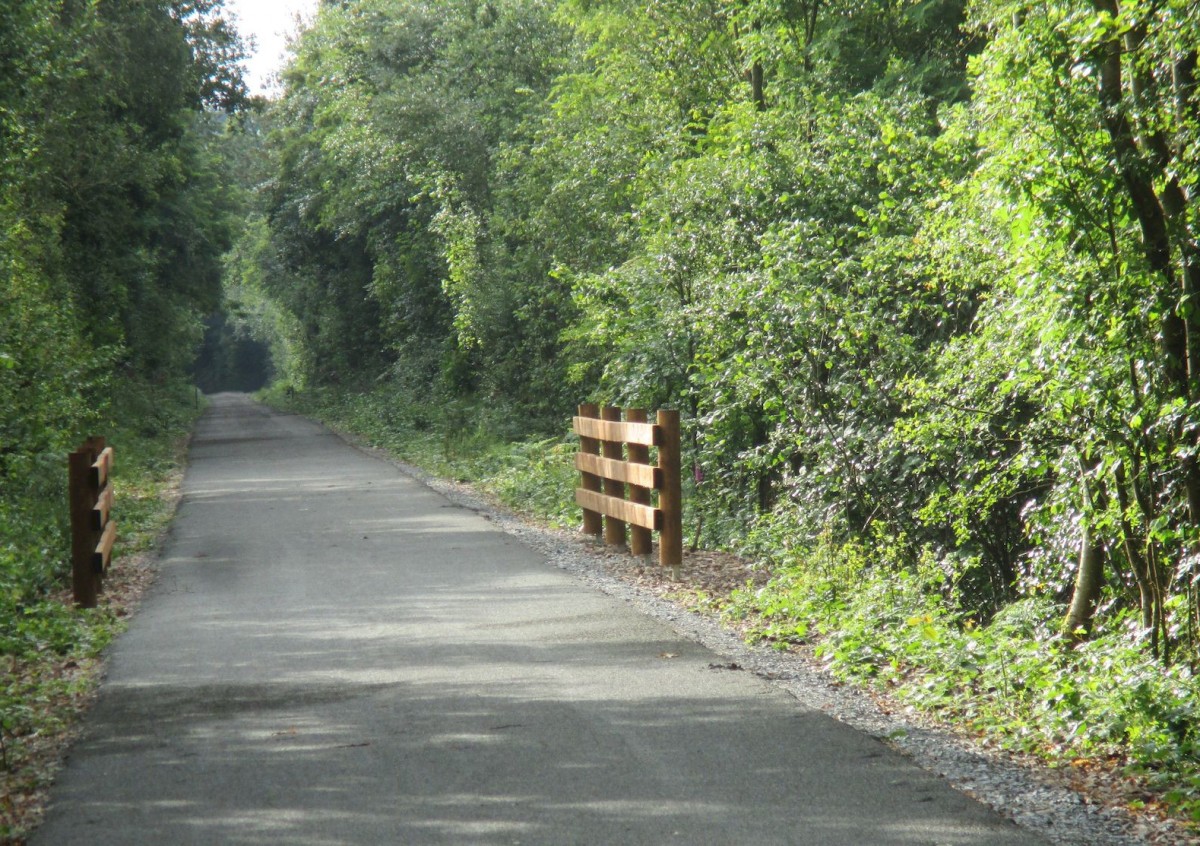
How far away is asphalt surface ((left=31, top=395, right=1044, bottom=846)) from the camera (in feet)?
14.5

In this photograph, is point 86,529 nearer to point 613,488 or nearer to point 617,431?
point 617,431

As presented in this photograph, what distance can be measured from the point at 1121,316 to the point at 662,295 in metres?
8.45

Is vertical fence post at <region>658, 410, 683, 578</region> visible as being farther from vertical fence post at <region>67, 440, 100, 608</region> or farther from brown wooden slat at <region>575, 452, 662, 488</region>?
vertical fence post at <region>67, 440, 100, 608</region>

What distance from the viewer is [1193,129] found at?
18.7ft

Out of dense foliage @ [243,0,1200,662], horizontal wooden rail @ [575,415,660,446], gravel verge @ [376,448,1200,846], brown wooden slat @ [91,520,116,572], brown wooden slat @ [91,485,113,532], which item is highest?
dense foliage @ [243,0,1200,662]

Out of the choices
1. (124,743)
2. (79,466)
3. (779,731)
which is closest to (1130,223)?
(779,731)

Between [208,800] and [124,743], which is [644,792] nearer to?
[208,800]

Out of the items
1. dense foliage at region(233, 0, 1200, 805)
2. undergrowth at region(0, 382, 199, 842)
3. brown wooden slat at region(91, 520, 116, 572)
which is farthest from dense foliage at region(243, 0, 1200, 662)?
brown wooden slat at region(91, 520, 116, 572)

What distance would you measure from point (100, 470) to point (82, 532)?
31.8 inches

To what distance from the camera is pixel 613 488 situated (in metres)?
11.9

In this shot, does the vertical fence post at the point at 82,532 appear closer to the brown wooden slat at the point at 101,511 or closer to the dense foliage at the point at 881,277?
the brown wooden slat at the point at 101,511

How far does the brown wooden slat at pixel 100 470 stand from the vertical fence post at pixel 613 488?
4543 mm

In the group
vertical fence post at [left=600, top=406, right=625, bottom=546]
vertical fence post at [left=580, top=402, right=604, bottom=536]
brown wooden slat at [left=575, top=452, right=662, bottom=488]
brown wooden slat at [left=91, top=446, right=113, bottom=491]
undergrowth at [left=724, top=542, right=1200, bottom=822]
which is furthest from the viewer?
vertical fence post at [left=580, top=402, right=604, bottom=536]

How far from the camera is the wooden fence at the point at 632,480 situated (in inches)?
405
